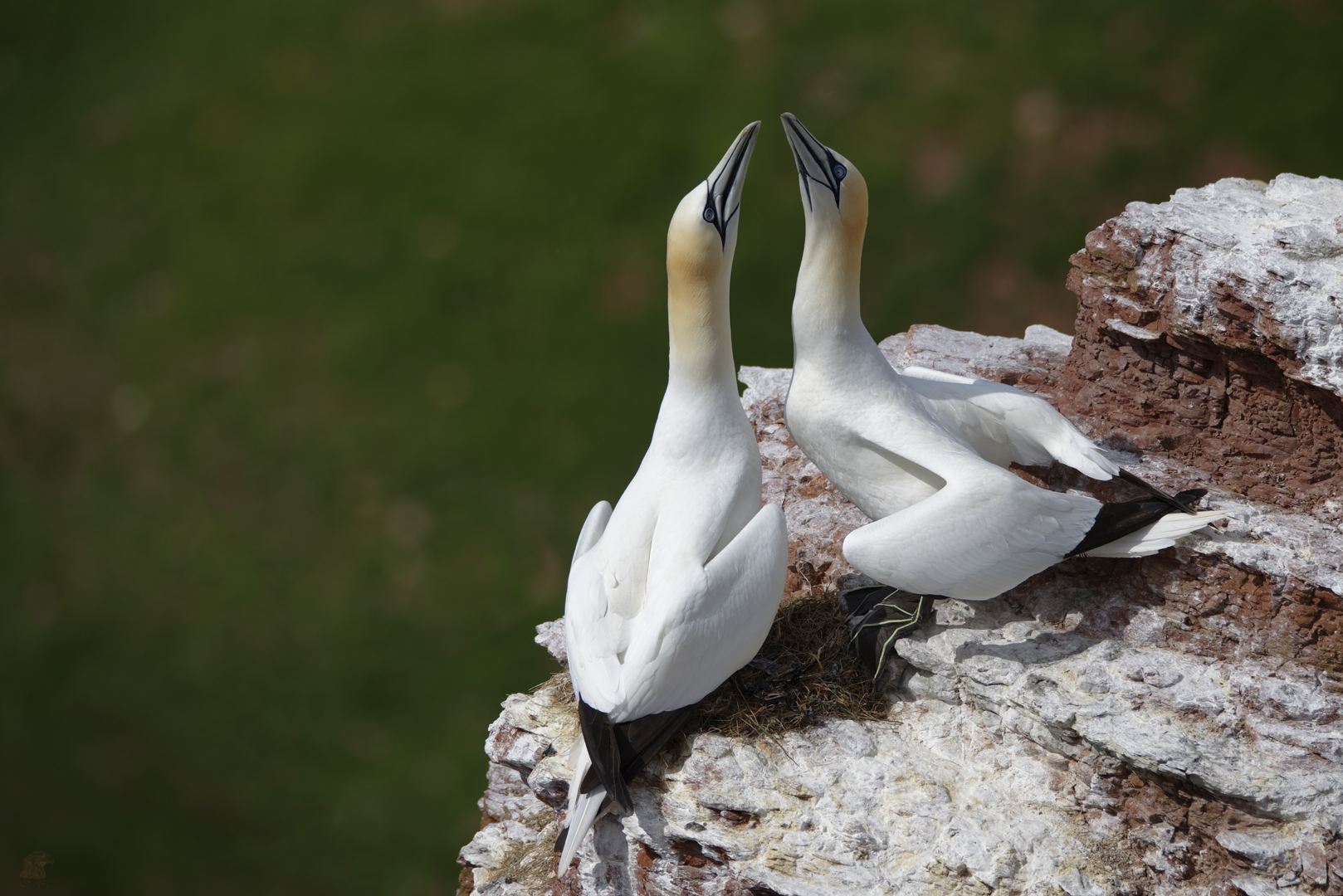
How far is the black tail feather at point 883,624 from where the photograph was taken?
3.69m

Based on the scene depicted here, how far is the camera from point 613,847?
3576 mm

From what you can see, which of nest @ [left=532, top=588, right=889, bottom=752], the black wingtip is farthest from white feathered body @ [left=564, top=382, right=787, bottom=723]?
the black wingtip

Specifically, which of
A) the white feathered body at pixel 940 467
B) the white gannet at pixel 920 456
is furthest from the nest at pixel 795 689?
the white feathered body at pixel 940 467

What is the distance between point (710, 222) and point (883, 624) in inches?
63.3

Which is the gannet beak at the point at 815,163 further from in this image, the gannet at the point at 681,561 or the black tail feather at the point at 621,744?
the black tail feather at the point at 621,744

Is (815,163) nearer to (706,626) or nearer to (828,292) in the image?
(828,292)

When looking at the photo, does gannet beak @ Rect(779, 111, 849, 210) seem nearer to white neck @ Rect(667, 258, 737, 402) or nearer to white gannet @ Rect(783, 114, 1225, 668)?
white gannet @ Rect(783, 114, 1225, 668)

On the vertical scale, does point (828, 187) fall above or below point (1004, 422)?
above

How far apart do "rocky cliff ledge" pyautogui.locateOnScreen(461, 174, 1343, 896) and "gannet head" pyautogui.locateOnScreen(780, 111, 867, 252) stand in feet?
4.48

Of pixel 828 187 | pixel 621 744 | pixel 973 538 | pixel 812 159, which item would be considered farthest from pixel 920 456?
pixel 621 744

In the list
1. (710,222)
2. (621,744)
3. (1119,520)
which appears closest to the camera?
(621,744)

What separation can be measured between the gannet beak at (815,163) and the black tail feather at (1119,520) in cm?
143

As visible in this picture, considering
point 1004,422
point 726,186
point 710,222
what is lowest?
point 1004,422

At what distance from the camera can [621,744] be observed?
3.26 meters
